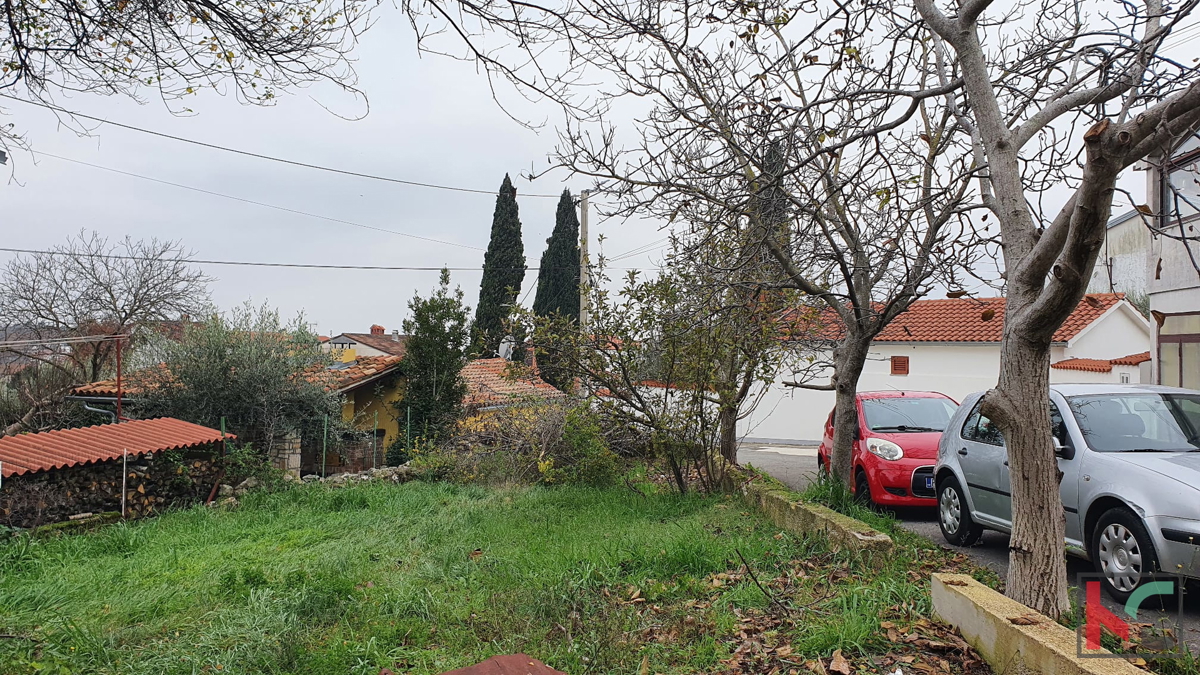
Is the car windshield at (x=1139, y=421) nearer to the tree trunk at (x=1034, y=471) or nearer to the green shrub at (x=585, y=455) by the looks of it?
the tree trunk at (x=1034, y=471)

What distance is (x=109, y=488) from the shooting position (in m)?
10.7

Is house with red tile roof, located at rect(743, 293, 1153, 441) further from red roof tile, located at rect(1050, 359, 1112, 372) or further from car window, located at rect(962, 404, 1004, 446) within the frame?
car window, located at rect(962, 404, 1004, 446)

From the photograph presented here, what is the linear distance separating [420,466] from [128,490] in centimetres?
566

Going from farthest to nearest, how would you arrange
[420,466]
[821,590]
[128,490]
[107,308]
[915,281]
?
[107,308], [420,466], [128,490], [915,281], [821,590]

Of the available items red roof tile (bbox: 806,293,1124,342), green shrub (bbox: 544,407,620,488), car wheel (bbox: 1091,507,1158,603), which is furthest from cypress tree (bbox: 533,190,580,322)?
car wheel (bbox: 1091,507,1158,603)

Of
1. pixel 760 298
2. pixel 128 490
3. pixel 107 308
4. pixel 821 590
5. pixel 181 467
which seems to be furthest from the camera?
pixel 107 308

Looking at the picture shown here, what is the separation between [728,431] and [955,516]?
415 cm

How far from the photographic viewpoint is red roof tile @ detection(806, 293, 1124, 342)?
73.3 ft

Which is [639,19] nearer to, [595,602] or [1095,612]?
[595,602]

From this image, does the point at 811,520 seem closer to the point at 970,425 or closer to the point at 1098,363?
the point at 970,425

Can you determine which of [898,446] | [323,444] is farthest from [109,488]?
[898,446]

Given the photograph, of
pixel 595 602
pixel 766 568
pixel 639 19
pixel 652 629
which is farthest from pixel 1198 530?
pixel 639 19

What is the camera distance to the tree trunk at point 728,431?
1086 centimetres

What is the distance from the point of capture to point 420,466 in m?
15.7
